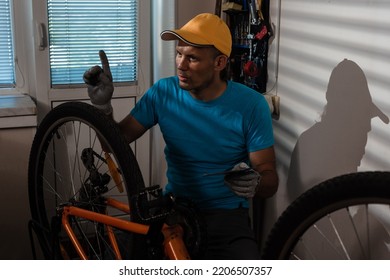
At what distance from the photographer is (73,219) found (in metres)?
1.44

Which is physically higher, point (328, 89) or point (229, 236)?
point (328, 89)

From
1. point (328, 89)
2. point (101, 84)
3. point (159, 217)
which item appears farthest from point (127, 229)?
point (328, 89)

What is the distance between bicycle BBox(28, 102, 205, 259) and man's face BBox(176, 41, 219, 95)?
308mm

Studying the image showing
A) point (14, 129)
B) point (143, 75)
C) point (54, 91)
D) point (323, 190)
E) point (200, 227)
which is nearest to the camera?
point (323, 190)

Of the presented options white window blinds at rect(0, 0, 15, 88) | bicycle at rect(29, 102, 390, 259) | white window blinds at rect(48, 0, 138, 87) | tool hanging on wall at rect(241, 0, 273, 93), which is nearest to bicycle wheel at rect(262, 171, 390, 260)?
bicycle at rect(29, 102, 390, 259)

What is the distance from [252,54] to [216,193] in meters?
0.58

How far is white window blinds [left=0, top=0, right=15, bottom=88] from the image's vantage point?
2.16 m

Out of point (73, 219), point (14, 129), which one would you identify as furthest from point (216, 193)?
point (14, 129)

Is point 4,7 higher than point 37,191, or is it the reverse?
point 4,7

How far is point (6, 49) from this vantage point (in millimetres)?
Result: 2197

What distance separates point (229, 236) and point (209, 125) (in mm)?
338

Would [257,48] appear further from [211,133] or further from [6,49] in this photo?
[6,49]
